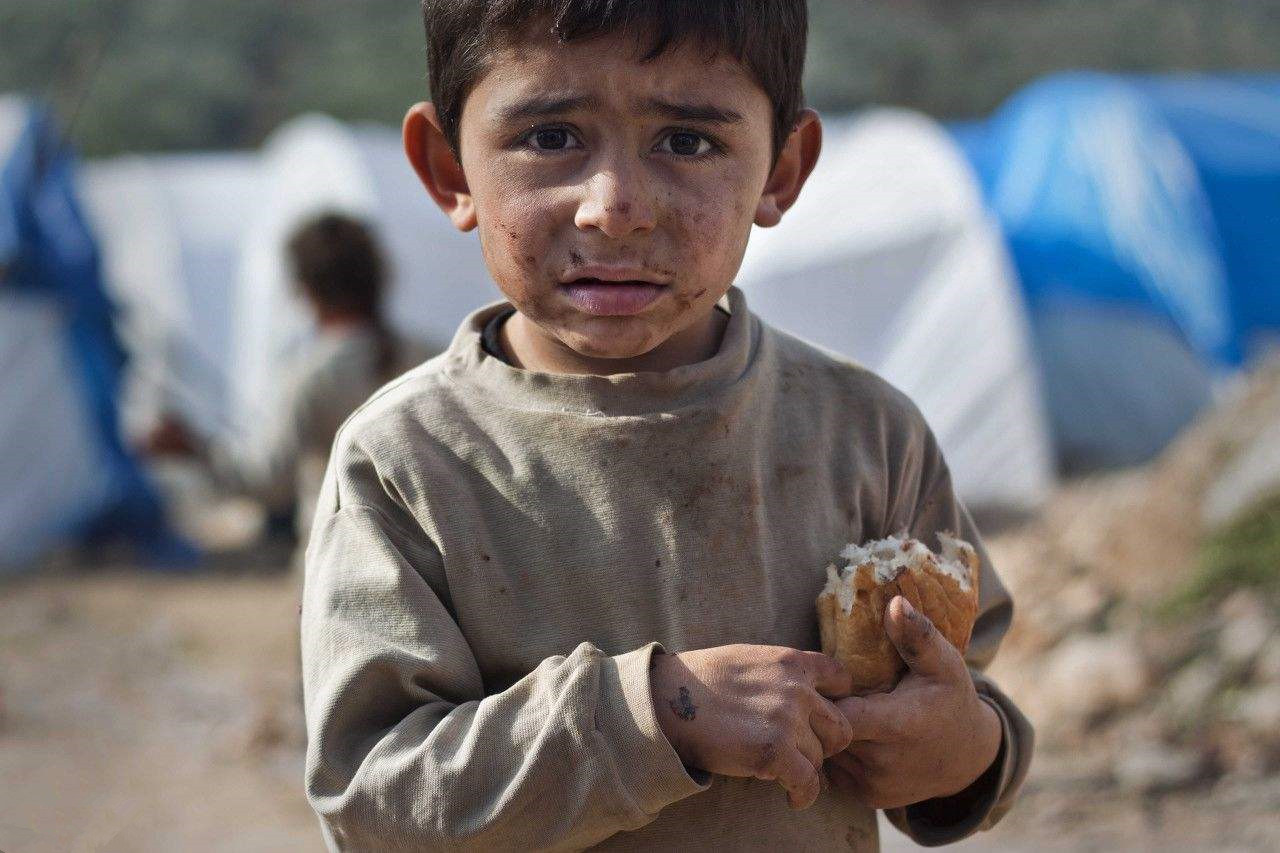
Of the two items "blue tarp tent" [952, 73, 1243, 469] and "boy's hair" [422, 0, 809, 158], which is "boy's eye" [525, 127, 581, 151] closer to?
"boy's hair" [422, 0, 809, 158]

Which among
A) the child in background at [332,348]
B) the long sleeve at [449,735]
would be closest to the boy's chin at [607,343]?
the long sleeve at [449,735]

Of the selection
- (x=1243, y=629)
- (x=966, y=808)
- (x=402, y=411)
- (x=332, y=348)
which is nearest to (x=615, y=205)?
(x=402, y=411)

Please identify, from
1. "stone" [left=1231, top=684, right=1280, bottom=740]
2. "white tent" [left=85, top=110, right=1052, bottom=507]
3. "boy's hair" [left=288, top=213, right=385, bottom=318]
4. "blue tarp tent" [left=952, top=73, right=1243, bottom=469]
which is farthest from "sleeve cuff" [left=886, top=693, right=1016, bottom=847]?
"blue tarp tent" [left=952, top=73, right=1243, bottom=469]

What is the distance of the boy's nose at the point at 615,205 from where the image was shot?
127 cm

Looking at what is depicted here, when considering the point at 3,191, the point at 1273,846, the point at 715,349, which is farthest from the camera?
the point at 3,191

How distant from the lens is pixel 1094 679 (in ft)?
13.8

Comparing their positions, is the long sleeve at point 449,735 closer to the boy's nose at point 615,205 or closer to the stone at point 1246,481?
the boy's nose at point 615,205

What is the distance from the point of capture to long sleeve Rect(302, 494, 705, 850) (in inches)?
46.9

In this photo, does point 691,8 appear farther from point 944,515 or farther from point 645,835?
point 645,835

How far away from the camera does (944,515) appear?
60.6 inches

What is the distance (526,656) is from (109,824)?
3.35m

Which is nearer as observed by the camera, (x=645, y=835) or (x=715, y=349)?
(x=645, y=835)

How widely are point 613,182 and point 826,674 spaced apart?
44 cm

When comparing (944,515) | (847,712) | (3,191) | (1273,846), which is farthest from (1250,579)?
(3,191)
